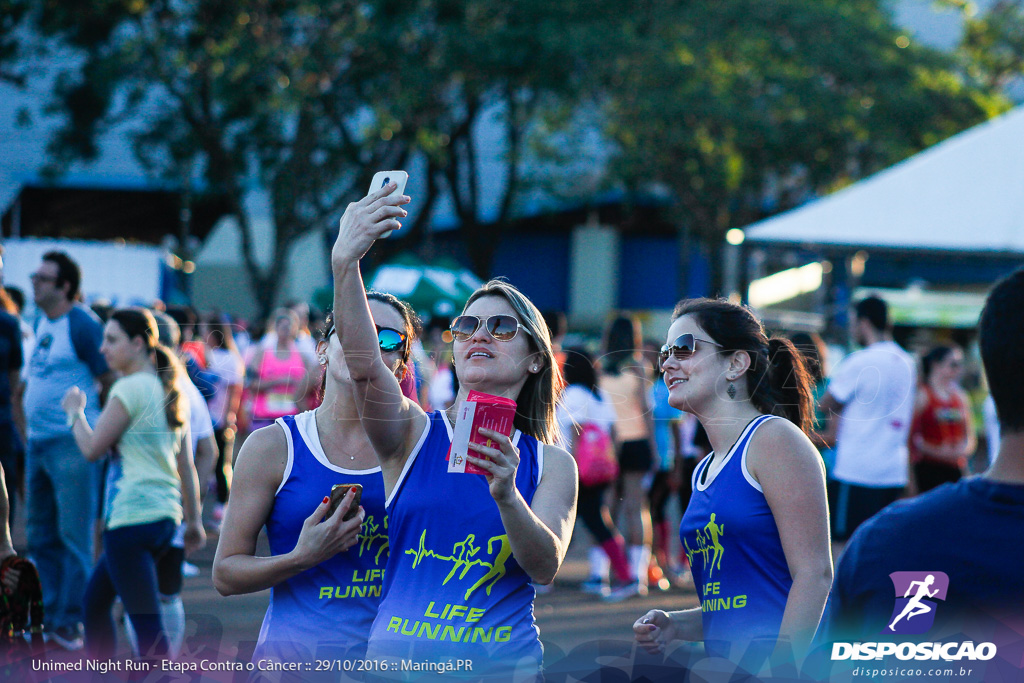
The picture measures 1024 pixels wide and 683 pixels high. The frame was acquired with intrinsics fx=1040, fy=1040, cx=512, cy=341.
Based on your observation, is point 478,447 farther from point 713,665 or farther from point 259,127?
point 259,127

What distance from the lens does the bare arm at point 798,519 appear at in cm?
238

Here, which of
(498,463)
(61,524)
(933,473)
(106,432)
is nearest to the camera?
(498,463)

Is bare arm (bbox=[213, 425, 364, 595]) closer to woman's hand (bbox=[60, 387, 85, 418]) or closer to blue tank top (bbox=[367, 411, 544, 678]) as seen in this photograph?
blue tank top (bbox=[367, 411, 544, 678])

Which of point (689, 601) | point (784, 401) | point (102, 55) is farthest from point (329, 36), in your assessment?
point (784, 401)

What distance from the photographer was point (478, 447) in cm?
208

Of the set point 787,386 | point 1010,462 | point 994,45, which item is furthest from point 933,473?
point 994,45

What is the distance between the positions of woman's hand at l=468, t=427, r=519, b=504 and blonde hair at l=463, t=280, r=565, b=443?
473mm

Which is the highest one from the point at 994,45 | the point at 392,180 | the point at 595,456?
the point at 994,45

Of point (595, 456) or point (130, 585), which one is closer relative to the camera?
point (130, 585)

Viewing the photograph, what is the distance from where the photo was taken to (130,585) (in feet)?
13.3

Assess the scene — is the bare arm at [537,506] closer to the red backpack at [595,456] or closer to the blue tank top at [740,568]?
the blue tank top at [740,568]

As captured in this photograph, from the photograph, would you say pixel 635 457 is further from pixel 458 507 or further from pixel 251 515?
pixel 458 507

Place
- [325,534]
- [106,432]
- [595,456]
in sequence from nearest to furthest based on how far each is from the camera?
[325,534] → [106,432] → [595,456]

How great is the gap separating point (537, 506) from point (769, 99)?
21.0m
